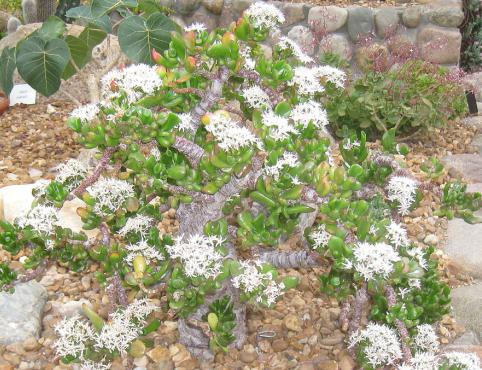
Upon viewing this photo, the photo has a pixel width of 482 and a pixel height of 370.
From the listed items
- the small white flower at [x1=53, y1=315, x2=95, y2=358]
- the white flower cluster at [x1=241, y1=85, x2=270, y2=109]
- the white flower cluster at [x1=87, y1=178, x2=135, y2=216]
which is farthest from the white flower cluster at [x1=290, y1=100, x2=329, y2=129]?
the small white flower at [x1=53, y1=315, x2=95, y2=358]

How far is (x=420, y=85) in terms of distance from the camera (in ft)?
9.59

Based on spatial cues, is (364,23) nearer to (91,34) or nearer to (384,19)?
(384,19)

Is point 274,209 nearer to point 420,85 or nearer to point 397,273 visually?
point 397,273

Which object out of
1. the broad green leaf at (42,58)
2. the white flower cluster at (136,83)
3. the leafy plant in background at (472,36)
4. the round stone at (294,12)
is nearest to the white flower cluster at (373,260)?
the white flower cluster at (136,83)

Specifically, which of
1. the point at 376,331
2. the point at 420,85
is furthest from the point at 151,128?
the point at 420,85

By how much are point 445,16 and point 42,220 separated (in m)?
3.39

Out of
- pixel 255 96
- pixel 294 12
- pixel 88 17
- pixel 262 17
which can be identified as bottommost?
pixel 294 12

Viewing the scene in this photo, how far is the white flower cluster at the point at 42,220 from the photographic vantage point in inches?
44.8

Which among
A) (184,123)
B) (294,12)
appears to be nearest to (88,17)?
(184,123)

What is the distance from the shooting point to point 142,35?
2.01m

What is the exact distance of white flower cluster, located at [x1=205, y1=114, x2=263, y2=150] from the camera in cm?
96

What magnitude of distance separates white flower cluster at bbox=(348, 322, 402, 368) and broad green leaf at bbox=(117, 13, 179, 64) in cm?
123

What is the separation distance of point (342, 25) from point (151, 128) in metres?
3.20

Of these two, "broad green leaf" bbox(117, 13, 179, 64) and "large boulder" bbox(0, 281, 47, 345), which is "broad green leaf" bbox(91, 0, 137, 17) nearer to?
"broad green leaf" bbox(117, 13, 179, 64)
